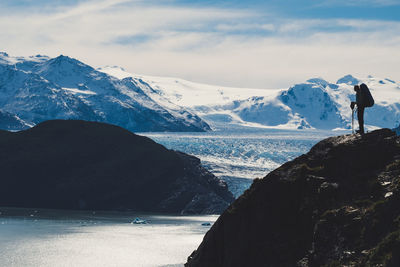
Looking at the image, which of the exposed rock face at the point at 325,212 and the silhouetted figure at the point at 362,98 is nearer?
the exposed rock face at the point at 325,212

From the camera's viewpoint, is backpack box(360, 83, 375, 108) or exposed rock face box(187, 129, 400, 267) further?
→ backpack box(360, 83, 375, 108)

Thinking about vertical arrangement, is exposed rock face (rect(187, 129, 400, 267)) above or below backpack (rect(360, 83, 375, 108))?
below

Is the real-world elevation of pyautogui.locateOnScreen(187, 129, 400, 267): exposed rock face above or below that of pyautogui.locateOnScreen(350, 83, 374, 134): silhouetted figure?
below

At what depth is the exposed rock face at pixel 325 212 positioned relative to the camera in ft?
146

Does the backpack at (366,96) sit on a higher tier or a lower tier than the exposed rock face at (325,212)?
higher

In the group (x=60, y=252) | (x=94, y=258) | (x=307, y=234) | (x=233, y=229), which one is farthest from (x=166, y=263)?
(x=307, y=234)

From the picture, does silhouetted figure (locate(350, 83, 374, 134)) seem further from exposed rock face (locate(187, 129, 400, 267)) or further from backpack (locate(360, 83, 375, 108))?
exposed rock face (locate(187, 129, 400, 267))

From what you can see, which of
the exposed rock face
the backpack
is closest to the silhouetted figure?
the backpack

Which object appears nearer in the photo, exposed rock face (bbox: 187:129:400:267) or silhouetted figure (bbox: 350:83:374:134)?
exposed rock face (bbox: 187:129:400:267)

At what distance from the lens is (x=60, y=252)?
16900 centimetres

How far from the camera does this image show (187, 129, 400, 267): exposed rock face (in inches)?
1751

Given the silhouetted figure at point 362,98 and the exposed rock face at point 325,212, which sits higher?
the silhouetted figure at point 362,98

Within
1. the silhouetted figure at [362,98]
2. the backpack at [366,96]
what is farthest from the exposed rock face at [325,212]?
the backpack at [366,96]

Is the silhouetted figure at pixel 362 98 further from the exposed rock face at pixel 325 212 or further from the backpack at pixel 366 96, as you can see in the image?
the exposed rock face at pixel 325 212
